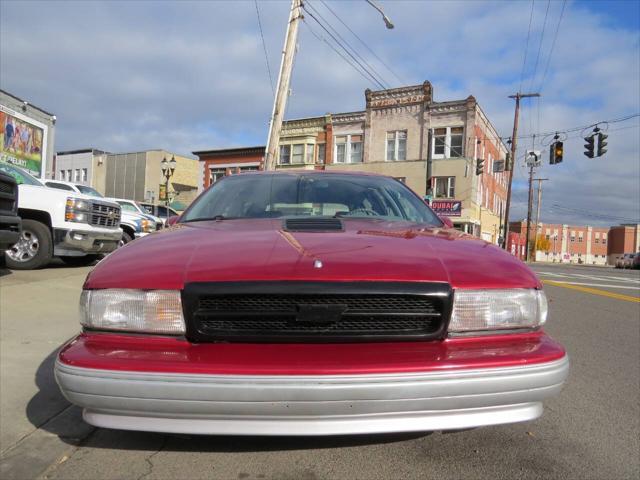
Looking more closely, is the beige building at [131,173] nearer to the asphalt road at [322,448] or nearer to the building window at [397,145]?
the building window at [397,145]

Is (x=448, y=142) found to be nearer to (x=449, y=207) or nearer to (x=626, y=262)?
(x=449, y=207)

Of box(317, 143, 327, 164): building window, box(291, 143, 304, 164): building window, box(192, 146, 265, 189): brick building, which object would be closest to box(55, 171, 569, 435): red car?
box(317, 143, 327, 164): building window

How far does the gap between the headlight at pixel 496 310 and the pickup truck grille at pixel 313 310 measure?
7 centimetres

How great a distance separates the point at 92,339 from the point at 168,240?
1.81 ft

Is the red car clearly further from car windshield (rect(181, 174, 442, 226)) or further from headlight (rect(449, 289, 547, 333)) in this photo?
car windshield (rect(181, 174, 442, 226))

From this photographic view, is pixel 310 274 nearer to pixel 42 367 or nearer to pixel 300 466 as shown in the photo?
pixel 300 466

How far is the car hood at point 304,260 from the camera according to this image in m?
1.77

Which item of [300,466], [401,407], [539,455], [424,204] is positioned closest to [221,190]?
[424,204]

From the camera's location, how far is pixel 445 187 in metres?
32.0

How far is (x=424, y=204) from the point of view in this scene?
326cm

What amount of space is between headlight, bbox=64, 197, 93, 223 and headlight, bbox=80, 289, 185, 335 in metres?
6.87

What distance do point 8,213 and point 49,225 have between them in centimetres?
204

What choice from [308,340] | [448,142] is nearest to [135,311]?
[308,340]

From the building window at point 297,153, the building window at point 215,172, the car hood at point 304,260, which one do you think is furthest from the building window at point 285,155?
the car hood at point 304,260
